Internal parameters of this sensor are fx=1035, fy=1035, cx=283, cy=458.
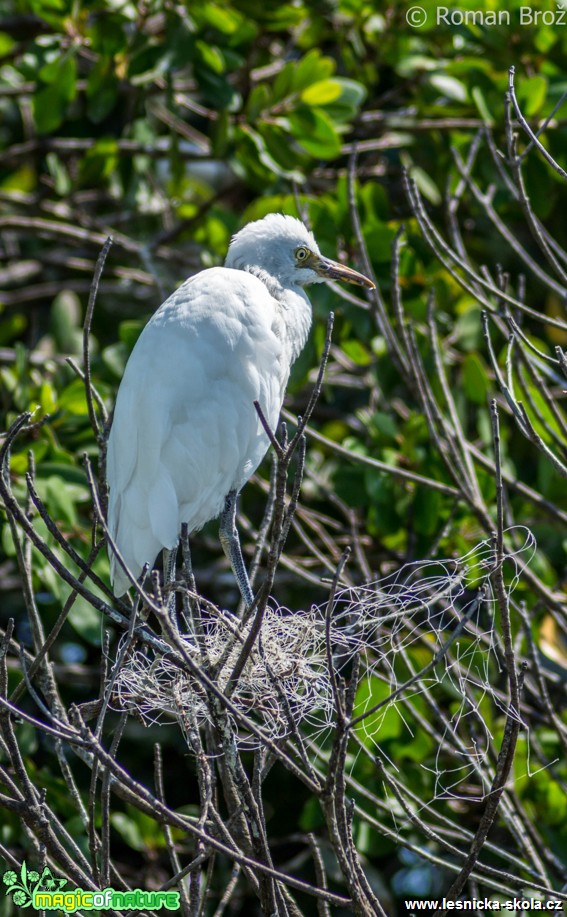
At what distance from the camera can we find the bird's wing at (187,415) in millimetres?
2498

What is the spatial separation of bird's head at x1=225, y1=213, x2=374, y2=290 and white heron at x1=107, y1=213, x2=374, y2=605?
0.52 feet

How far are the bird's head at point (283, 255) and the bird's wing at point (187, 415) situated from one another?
23 cm

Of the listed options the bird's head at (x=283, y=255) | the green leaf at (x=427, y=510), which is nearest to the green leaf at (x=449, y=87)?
the bird's head at (x=283, y=255)

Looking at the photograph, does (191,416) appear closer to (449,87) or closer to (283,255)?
(283,255)

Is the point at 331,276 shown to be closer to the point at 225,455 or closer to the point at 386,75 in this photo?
the point at 225,455

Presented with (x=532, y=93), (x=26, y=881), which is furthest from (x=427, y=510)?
(x=26, y=881)

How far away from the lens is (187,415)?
256 centimetres

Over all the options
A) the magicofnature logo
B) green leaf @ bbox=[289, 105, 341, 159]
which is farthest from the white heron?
Result: green leaf @ bbox=[289, 105, 341, 159]

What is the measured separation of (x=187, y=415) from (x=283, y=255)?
2.01 feet

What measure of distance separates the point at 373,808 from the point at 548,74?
7.74 feet

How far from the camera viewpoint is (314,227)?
331cm

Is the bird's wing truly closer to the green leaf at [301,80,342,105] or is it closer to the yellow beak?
the yellow beak

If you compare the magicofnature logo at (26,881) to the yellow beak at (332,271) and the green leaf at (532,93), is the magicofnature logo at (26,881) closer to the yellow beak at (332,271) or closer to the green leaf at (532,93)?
the yellow beak at (332,271)

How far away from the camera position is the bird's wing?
2.50 m
